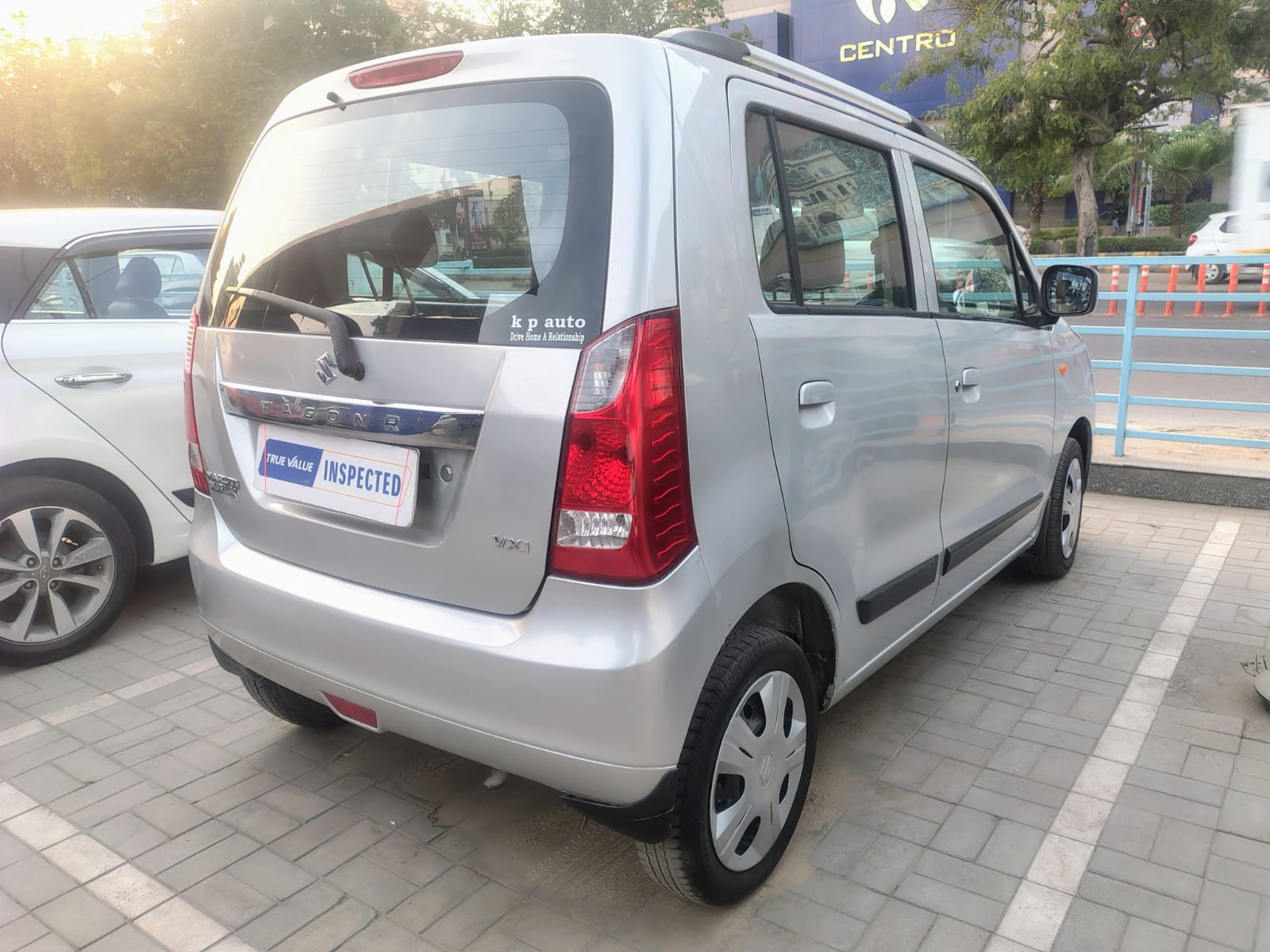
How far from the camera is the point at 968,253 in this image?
→ 359 cm

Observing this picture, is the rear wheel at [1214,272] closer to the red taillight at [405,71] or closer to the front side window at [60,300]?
the red taillight at [405,71]

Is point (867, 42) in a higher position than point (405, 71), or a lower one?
higher

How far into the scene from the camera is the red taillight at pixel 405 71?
2.30 metres

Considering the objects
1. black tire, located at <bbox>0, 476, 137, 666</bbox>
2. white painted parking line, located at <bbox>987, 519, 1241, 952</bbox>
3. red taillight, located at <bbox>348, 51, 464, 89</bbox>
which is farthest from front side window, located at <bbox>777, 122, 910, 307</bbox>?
black tire, located at <bbox>0, 476, 137, 666</bbox>

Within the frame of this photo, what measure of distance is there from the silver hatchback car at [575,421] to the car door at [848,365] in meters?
0.01

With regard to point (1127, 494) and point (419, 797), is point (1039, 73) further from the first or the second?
point (419, 797)

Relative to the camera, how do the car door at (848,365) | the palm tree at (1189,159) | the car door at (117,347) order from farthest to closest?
the palm tree at (1189,159), the car door at (117,347), the car door at (848,365)

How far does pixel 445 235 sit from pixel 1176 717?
Result: 2.91m

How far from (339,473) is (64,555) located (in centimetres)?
232

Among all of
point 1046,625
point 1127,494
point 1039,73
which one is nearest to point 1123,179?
point 1039,73

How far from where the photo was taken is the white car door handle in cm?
392

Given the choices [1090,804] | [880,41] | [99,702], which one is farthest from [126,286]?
[880,41]

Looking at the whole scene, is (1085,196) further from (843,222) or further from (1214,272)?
(843,222)

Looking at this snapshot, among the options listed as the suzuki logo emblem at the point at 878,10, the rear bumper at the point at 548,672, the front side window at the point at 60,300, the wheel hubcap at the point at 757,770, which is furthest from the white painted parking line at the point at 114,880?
the suzuki logo emblem at the point at 878,10
